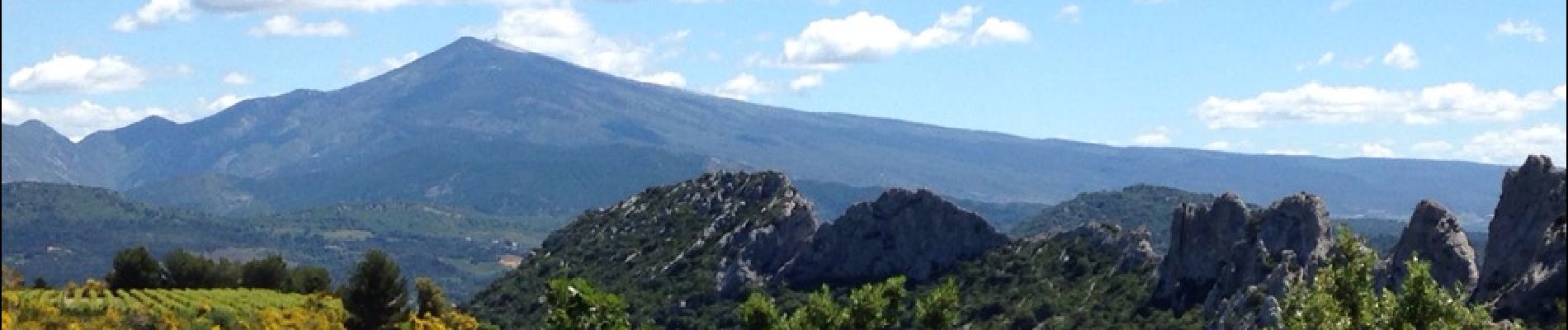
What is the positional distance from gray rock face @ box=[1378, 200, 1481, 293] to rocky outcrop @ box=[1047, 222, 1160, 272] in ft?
128

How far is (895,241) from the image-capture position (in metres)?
165

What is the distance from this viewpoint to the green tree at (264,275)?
98.3 meters

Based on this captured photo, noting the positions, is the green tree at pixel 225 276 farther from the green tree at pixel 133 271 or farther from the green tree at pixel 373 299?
the green tree at pixel 373 299

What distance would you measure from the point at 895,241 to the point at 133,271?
9155cm

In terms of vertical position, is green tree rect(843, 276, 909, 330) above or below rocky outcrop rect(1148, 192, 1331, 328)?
above

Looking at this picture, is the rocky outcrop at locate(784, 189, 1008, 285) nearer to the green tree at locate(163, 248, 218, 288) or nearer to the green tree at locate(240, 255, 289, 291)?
the green tree at locate(240, 255, 289, 291)

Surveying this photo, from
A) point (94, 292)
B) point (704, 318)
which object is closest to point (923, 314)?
point (94, 292)

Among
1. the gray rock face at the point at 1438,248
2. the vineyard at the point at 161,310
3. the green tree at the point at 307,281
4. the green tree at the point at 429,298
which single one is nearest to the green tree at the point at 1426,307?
the vineyard at the point at 161,310

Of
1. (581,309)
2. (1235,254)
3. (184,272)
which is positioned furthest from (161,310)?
(1235,254)

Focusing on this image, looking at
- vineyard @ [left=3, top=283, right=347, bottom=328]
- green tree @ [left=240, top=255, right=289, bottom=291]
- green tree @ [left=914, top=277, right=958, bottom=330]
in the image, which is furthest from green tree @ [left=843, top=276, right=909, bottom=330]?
green tree @ [left=240, top=255, right=289, bottom=291]

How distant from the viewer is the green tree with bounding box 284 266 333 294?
9900 centimetres

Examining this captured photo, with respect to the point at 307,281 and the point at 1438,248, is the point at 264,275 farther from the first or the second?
the point at 1438,248

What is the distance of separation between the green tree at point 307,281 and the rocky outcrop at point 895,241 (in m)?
69.0

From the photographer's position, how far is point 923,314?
206ft
